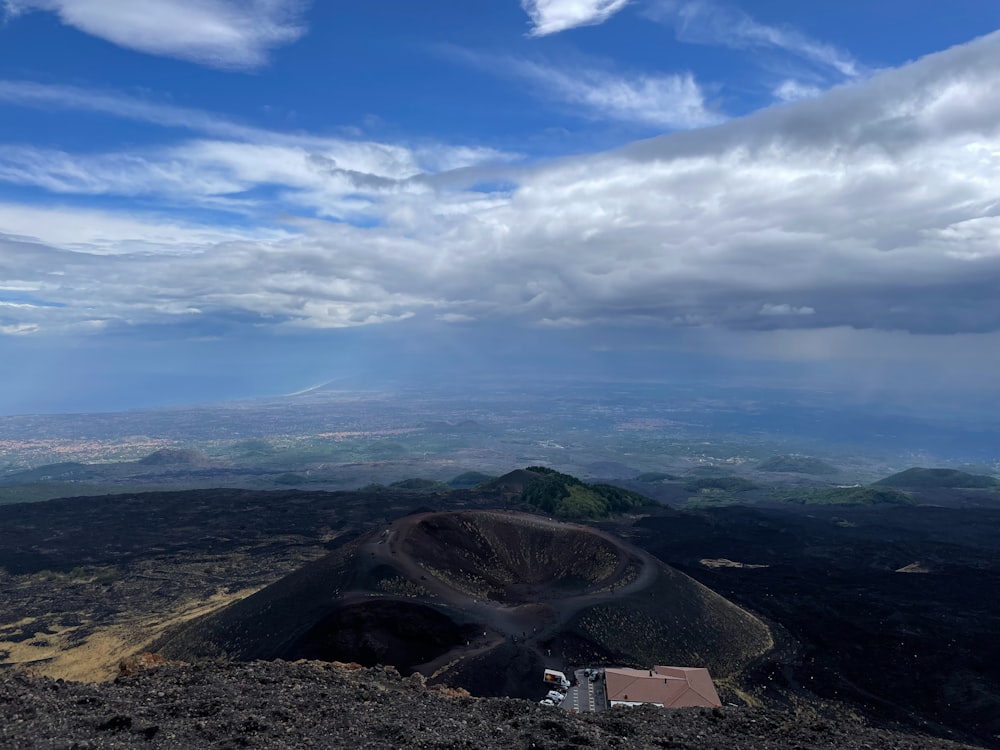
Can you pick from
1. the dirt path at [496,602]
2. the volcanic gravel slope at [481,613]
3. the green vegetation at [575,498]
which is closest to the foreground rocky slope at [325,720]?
the volcanic gravel slope at [481,613]

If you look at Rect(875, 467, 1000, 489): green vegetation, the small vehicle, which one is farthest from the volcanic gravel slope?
Rect(875, 467, 1000, 489): green vegetation

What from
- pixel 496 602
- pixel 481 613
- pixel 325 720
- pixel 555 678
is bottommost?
pixel 555 678

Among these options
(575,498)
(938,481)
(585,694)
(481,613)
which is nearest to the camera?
(585,694)

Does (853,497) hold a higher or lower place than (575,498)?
lower

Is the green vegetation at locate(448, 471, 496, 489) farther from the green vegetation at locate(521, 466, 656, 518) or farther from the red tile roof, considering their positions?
the red tile roof

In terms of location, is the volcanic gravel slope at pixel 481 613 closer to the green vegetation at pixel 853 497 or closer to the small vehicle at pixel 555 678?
the small vehicle at pixel 555 678

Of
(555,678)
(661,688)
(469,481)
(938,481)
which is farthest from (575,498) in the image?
(938,481)

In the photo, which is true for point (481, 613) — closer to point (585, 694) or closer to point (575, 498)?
point (585, 694)

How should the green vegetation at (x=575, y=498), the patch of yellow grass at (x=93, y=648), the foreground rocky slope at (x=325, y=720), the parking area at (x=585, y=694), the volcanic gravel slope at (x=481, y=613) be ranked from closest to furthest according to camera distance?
the foreground rocky slope at (x=325, y=720), the parking area at (x=585, y=694), the volcanic gravel slope at (x=481, y=613), the patch of yellow grass at (x=93, y=648), the green vegetation at (x=575, y=498)
